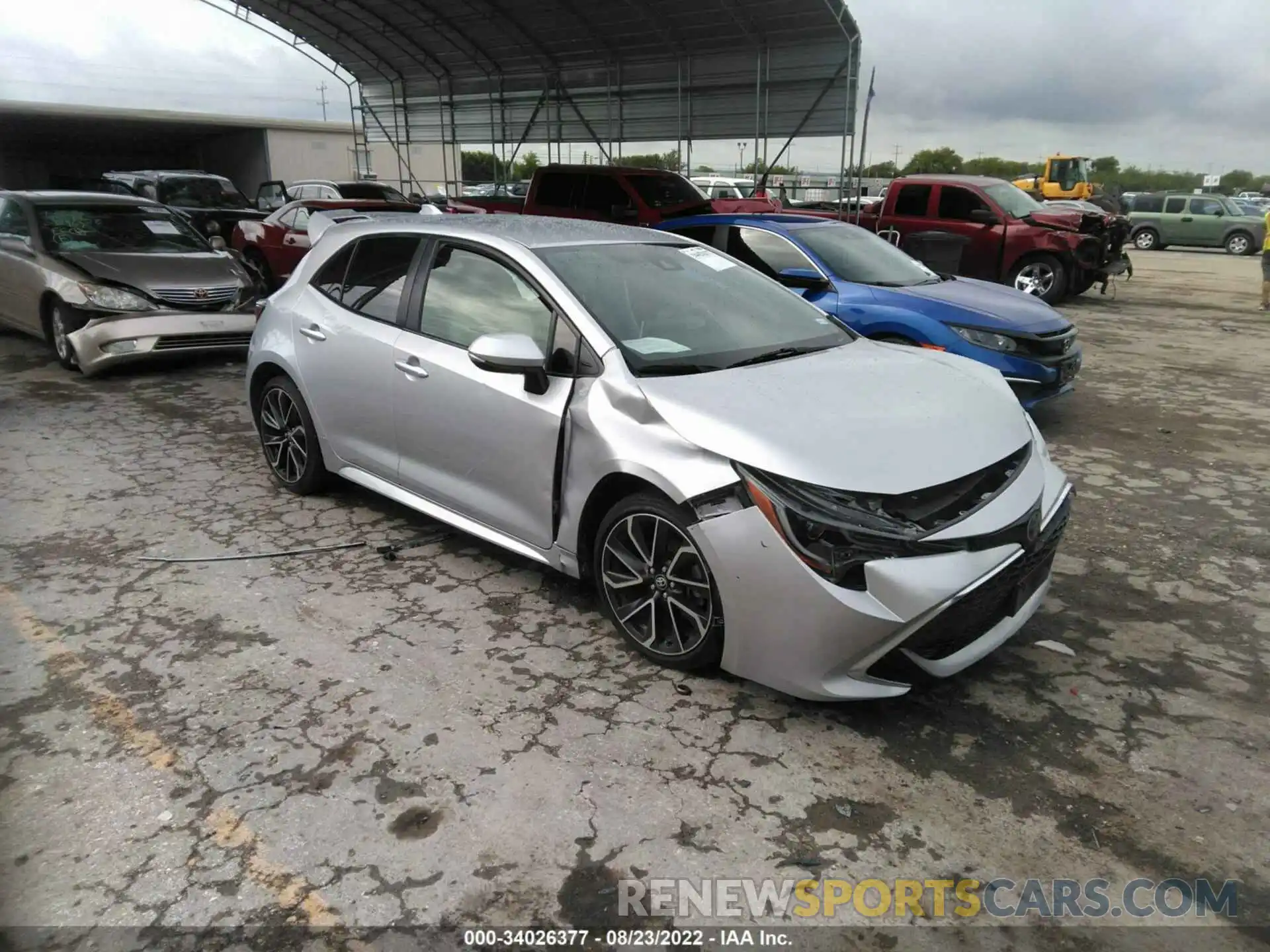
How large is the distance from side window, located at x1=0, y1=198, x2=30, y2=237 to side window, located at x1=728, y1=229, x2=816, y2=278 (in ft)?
21.9

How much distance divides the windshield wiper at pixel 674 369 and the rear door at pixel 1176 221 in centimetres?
2920

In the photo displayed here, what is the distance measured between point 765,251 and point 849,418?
460 cm

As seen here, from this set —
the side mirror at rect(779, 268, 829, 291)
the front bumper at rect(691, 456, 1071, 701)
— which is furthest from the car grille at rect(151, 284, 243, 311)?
the front bumper at rect(691, 456, 1071, 701)

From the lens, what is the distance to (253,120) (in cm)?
3262

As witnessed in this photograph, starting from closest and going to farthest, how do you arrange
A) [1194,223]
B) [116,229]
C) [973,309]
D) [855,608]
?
1. [855,608]
2. [973,309]
3. [116,229]
4. [1194,223]

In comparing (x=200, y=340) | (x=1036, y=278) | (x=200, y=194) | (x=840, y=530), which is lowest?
(x=200, y=340)

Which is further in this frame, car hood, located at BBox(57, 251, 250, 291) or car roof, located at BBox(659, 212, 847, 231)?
car hood, located at BBox(57, 251, 250, 291)

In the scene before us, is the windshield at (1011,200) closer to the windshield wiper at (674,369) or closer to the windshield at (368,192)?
the windshield at (368,192)

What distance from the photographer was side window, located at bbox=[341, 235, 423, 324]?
14.2 ft

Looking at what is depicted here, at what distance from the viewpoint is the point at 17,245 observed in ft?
27.7

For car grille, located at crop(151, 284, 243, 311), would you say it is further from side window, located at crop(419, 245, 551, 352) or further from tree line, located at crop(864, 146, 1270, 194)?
tree line, located at crop(864, 146, 1270, 194)

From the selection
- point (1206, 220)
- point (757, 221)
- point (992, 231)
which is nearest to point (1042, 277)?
point (992, 231)

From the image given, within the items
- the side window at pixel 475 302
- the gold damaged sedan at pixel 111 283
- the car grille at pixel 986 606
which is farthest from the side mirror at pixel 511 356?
the gold damaged sedan at pixel 111 283

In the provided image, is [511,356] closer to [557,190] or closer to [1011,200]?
[557,190]
